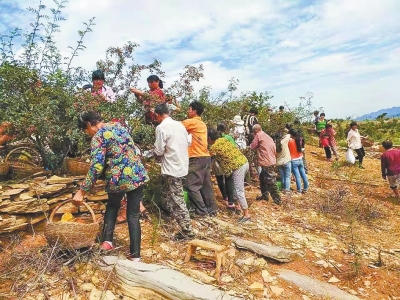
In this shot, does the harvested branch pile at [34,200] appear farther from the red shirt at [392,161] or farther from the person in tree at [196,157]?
the red shirt at [392,161]

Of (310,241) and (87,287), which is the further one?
(310,241)

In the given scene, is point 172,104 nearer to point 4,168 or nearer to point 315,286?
point 4,168

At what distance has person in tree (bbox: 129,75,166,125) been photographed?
560 centimetres

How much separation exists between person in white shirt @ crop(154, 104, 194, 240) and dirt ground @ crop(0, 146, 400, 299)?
340 mm

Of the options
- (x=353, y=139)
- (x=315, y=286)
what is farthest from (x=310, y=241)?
(x=353, y=139)

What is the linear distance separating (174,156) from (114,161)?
3.59 ft

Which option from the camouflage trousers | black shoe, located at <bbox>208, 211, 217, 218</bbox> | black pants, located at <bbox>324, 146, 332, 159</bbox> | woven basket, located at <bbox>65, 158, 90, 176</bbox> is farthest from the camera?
black pants, located at <bbox>324, 146, 332, 159</bbox>

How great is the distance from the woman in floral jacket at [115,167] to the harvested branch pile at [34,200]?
845 millimetres

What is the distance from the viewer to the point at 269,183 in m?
7.52

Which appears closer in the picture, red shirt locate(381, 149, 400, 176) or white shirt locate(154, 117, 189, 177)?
white shirt locate(154, 117, 189, 177)

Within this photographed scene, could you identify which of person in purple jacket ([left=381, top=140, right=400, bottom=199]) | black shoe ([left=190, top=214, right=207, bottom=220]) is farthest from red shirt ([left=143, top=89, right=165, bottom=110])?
person in purple jacket ([left=381, top=140, right=400, bottom=199])

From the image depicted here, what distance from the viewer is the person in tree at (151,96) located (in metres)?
5.60

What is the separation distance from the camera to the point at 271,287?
13.2 ft

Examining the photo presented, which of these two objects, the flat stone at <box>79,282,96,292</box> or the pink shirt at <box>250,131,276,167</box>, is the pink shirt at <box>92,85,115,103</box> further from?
the pink shirt at <box>250,131,276,167</box>
